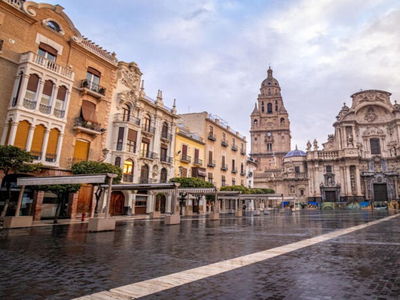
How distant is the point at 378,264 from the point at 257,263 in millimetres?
2733

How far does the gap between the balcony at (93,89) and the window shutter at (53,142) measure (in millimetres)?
4704

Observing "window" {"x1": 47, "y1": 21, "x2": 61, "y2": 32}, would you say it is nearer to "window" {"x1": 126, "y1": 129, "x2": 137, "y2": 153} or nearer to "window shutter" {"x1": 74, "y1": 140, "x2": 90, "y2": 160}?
"window shutter" {"x1": 74, "y1": 140, "x2": 90, "y2": 160}

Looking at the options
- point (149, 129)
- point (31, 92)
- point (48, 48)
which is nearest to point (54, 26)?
point (48, 48)

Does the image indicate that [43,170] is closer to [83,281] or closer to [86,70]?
[86,70]

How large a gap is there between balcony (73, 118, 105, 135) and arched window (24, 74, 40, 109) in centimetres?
378

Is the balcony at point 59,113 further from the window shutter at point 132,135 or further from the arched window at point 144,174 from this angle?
the arched window at point 144,174

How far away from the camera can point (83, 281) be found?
4.96 meters

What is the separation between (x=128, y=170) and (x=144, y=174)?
2.79 meters

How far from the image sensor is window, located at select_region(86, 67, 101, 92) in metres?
25.7

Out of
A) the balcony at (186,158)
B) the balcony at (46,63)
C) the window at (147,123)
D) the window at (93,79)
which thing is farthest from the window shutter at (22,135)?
the balcony at (186,158)

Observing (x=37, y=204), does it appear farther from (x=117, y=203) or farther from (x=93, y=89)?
(x=93, y=89)

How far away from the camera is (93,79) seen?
86.5 feet

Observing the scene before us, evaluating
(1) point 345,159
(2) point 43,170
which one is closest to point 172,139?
(2) point 43,170

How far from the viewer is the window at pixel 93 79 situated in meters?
25.7
